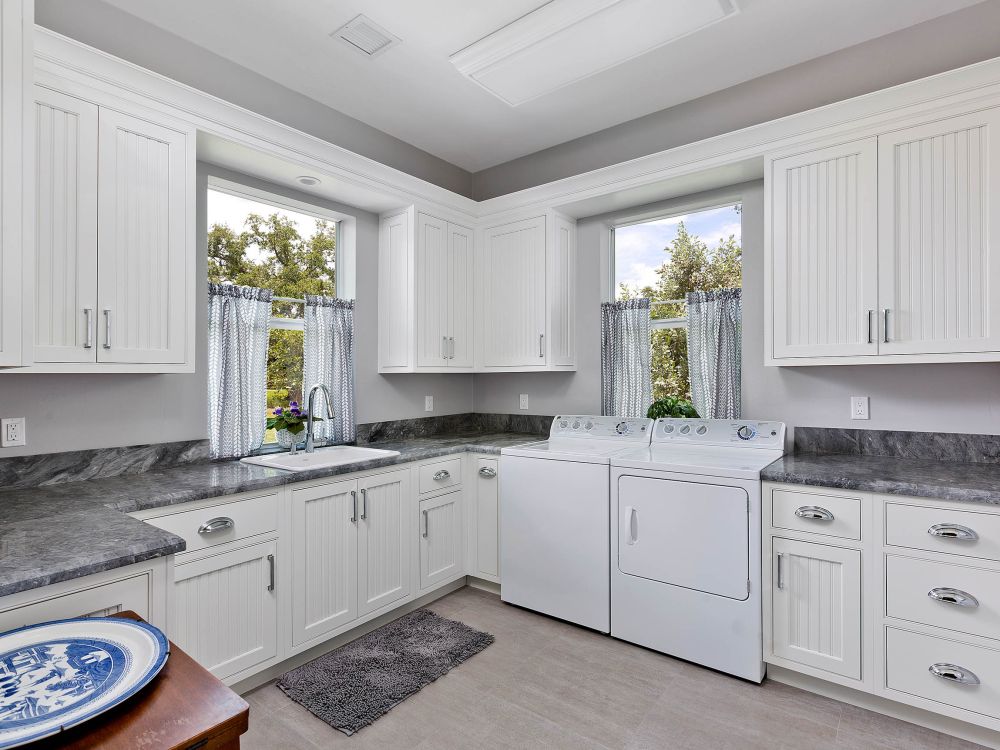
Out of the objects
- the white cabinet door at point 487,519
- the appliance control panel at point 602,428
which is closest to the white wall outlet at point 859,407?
the appliance control panel at point 602,428

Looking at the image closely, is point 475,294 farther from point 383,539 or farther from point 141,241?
point 141,241

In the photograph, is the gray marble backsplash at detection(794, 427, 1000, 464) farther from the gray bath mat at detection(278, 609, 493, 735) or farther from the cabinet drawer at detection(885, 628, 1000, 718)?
the gray bath mat at detection(278, 609, 493, 735)

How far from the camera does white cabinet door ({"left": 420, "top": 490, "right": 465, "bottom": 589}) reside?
304cm

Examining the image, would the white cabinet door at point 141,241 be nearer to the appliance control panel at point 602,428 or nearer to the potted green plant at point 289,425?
the potted green plant at point 289,425

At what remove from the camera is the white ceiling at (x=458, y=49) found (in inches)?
92.0

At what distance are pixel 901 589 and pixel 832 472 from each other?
47 centimetres

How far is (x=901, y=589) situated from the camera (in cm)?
202

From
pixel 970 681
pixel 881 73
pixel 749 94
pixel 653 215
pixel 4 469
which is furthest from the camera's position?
pixel 653 215

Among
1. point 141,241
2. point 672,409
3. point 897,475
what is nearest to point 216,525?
point 141,241

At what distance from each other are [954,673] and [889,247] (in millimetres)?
1647

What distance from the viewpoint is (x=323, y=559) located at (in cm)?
251

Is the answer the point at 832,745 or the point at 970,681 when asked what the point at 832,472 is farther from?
the point at 832,745

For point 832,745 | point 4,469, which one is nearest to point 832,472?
point 832,745

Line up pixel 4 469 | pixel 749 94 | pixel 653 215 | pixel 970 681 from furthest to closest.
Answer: pixel 653 215 < pixel 749 94 < pixel 4 469 < pixel 970 681
